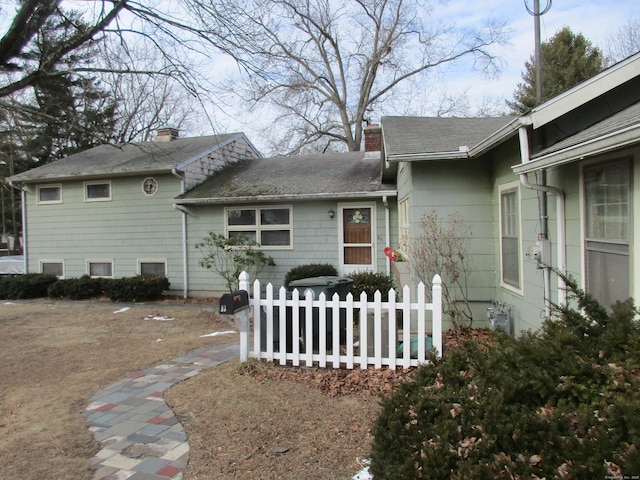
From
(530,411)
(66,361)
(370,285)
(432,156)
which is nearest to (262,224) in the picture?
(370,285)

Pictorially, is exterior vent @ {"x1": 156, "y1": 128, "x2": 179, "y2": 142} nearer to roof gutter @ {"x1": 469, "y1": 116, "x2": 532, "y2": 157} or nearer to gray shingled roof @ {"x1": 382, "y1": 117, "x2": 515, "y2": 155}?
gray shingled roof @ {"x1": 382, "y1": 117, "x2": 515, "y2": 155}

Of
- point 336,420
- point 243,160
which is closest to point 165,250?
point 243,160

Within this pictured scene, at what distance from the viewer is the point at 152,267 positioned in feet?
43.7

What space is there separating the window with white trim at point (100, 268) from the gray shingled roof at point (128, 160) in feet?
8.65

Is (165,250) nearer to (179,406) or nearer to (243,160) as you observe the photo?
(243,160)

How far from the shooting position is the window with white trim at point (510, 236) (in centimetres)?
589

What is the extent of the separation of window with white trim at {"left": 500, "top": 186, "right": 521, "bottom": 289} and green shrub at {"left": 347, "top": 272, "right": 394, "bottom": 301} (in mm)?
3261

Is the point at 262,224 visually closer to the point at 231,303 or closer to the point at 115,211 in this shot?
the point at 115,211

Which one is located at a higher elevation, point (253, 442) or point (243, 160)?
point (243, 160)

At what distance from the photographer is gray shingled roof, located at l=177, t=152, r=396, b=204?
37.6 ft

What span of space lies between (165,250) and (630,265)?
465 inches

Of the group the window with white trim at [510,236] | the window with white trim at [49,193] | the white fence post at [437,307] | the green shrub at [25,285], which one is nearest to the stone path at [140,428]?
the white fence post at [437,307]

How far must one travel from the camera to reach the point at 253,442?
3.56 metres

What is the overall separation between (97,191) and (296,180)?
20.6 ft
